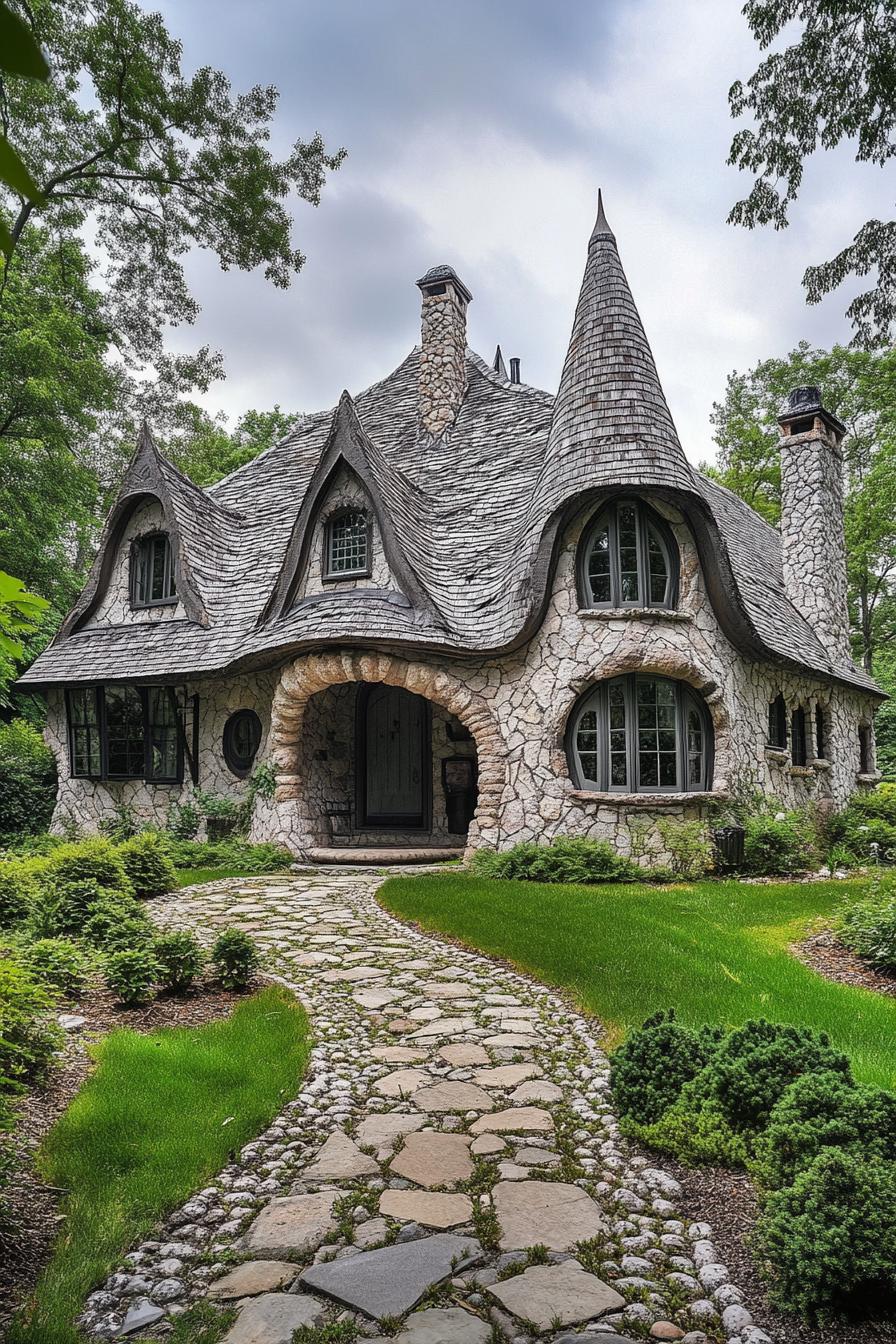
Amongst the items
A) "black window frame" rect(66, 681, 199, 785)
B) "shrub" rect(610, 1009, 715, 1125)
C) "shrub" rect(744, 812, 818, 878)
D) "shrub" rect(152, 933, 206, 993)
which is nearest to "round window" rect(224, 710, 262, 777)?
"black window frame" rect(66, 681, 199, 785)

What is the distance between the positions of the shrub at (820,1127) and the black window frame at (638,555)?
9.22 metres

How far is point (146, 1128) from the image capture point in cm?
365

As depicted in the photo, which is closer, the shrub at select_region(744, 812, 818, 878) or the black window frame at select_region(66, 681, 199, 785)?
the shrub at select_region(744, 812, 818, 878)

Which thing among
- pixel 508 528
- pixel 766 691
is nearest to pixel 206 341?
pixel 508 528

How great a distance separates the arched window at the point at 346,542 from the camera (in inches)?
535

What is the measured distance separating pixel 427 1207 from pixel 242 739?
11.8 m

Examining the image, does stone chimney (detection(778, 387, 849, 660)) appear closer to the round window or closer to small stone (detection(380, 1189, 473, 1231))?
the round window

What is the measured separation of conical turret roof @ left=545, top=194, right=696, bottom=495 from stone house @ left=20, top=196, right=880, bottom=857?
0.14 feet

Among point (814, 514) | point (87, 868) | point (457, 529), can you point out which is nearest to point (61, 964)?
point (87, 868)

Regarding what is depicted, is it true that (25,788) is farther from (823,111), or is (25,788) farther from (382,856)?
(823,111)

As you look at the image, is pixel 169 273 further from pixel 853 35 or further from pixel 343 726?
pixel 853 35

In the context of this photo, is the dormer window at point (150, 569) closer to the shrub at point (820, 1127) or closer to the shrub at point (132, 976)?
the shrub at point (132, 976)

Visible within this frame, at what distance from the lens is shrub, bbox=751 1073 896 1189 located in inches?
112

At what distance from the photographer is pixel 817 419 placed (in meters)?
15.9
